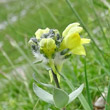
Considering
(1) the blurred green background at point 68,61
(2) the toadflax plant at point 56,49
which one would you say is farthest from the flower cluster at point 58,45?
(1) the blurred green background at point 68,61

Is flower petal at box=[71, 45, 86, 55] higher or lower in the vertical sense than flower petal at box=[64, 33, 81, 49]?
lower

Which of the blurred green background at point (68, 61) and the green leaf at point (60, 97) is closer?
the green leaf at point (60, 97)

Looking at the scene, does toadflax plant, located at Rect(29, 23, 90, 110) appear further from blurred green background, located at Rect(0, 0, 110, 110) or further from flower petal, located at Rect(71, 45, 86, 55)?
blurred green background, located at Rect(0, 0, 110, 110)

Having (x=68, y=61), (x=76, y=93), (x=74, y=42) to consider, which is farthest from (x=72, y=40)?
(x=68, y=61)

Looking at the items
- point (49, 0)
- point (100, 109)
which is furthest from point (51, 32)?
point (49, 0)

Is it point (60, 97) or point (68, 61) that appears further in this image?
point (68, 61)

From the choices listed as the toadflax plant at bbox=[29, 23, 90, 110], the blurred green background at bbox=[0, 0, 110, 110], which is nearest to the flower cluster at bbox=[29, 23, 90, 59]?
the toadflax plant at bbox=[29, 23, 90, 110]

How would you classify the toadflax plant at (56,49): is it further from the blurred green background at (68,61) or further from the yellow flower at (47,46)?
the blurred green background at (68,61)

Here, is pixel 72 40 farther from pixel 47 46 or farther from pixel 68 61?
pixel 68 61
